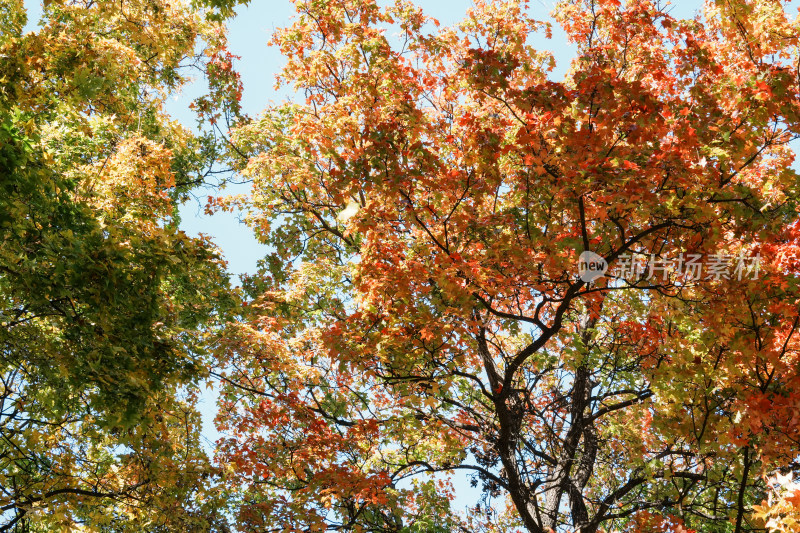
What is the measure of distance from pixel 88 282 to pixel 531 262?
4455 millimetres

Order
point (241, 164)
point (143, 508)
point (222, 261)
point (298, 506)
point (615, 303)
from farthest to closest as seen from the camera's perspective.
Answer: point (241, 164) → point (615, 303) → point (298, 506) → point (222, 261) → point (143, 508)

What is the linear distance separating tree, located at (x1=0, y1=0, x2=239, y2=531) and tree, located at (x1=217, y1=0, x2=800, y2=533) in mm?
1702

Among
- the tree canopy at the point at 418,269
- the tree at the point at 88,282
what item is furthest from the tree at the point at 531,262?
the tree at the point at 88,282

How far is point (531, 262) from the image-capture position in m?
7.14

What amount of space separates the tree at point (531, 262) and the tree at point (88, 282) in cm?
170

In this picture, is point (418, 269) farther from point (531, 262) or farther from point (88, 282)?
point (88, 282)

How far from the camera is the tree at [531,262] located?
20.6 ft

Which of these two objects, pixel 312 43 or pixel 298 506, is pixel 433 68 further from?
pixel 298 506

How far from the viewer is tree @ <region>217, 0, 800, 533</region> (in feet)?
20.6

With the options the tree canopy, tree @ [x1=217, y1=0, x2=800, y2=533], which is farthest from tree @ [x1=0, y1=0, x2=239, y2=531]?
tree @ [x1=217, y1=0, x2=800, y2=533]

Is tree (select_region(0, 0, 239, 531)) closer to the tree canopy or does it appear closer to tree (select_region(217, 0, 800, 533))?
the tree canopy

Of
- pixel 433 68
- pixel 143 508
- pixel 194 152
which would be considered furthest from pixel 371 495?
pixel 194 152

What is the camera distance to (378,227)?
7957 millimetres

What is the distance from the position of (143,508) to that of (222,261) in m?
3.14
